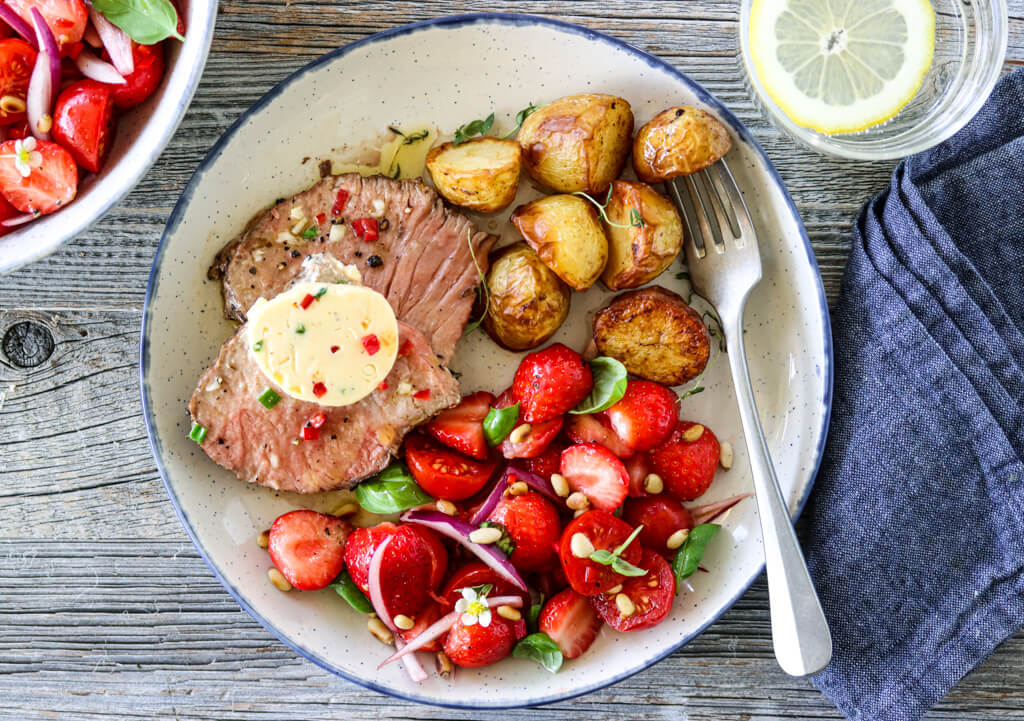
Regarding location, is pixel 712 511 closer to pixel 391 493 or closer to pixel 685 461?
pixel 685 461

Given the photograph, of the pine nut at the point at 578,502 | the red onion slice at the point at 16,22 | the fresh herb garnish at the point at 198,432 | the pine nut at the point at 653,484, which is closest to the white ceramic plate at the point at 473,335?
the fresh herb garnish at the point at 198,432

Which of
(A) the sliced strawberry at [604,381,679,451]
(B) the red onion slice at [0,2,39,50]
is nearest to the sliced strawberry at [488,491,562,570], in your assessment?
(A) the sliced strawberry at [604,381,679,451]

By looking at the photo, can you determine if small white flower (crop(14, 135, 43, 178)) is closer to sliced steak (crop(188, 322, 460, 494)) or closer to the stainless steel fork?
sliced steak (crop(188, 322, 460, 494))

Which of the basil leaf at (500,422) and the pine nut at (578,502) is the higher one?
the basil leaf at (500,422)

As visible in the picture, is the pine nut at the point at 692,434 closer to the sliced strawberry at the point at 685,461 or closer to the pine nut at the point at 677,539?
the sliced strawberry at the point at 685,461

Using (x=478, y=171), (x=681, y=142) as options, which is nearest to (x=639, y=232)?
(x=681, y=142)

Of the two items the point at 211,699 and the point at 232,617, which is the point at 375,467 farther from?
the point at 211,699

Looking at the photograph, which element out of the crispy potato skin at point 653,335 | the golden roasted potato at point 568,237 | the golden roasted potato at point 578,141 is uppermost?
the golden roasted potato at point 578,141
